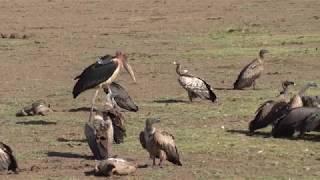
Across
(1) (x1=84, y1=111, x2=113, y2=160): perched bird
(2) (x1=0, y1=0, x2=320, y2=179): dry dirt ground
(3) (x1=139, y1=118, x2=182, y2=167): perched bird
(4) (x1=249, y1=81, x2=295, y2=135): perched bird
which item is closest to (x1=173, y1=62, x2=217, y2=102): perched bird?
(2) (x1=0, y1=0, x2=320, y2=179): dry dirt ground

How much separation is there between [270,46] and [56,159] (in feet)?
45.1

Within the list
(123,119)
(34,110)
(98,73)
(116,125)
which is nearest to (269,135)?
(123,119)

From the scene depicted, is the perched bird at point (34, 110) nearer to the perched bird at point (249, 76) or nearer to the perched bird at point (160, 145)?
the perched bird at point (249, 76)

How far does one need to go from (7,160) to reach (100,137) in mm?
1081

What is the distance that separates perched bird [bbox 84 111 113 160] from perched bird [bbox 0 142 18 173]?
36.6 inches

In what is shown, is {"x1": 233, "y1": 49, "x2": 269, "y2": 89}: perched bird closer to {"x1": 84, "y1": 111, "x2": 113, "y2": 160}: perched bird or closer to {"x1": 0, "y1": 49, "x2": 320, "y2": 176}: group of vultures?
{"x1": 0, "y1": 49, "x2": 320, "y2": 176}: group of vultures

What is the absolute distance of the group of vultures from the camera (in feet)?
32.5

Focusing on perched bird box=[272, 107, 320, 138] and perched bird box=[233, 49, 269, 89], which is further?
perched bird box=[233, 49, 269, 89]

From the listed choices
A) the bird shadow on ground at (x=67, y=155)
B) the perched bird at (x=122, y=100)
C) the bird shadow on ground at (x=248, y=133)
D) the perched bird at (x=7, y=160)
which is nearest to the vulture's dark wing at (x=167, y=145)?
the bird shadow on ground at (x=67, y=155)

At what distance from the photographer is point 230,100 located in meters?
15.3

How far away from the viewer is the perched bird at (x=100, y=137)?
10328mm

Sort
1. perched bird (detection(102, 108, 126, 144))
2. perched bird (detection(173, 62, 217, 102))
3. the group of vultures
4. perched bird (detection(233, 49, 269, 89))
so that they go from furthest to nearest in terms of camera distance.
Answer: perched bird (detection(233, 49, 269, 89)), perched bird (detection(173, 62, 217, 102)), perched bird (detection(102, 108, 126, 144)), the group of vultures

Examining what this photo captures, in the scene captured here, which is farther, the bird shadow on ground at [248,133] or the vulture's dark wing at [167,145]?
the bird shadow on ground at [248,133]

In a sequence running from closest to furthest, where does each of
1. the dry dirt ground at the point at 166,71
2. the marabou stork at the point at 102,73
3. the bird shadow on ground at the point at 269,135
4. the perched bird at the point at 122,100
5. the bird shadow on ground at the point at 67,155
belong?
the dry dirt ground at the point at 166,71 < the bird shadow on ground at the point at 67,155 < the bird shadow on ground at the point at 269,135 < the marabou stork at the point at 102,73 < the perched bird at the point at 122,100
